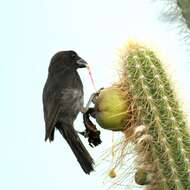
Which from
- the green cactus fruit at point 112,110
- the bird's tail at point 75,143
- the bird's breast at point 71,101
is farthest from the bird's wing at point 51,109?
the green cactus fruit at point 112,110

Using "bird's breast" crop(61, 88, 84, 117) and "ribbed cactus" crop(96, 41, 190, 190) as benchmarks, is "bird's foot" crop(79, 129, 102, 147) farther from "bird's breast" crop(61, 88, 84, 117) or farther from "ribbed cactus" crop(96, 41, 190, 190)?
"bird's breast" crop(61, 88, 84, 117)

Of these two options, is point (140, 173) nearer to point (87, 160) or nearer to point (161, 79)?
point (161, 79)

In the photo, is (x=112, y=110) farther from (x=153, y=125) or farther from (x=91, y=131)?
(x=91, y=131)

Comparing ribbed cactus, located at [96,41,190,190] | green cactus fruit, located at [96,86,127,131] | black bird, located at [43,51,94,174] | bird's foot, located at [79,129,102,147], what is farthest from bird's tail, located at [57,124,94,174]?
ribbed cactus, located at [96,41,190,190]

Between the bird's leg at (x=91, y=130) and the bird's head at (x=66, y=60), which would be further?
the bird's head at (x=66, y=60)

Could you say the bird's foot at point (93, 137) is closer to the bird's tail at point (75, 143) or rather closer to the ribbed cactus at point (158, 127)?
the ribbed cactus at point (158, 127)

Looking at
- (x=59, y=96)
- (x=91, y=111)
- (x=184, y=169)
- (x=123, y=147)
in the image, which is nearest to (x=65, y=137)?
(x=59, y=96)

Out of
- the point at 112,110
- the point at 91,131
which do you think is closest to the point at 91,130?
the point at 91,131
